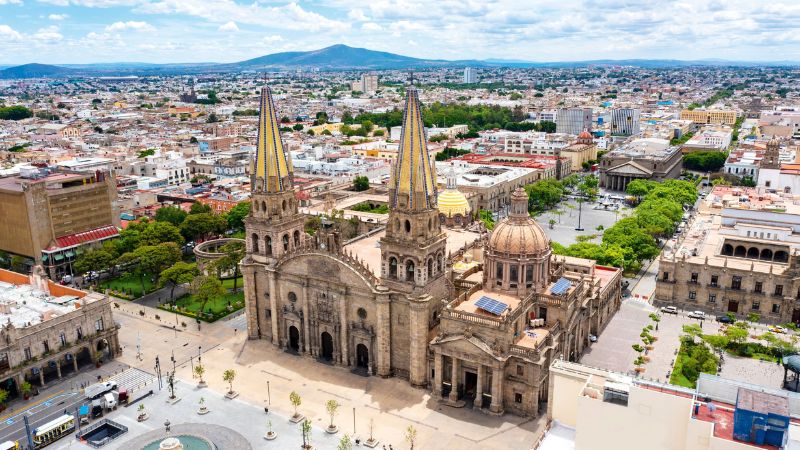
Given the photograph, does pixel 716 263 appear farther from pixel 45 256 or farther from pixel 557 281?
pixel 45 256

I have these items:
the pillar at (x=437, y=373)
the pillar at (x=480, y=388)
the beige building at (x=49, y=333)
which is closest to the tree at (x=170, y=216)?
the beige building at (x=49, y=333)

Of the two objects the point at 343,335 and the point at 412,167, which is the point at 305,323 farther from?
the point at 412,167

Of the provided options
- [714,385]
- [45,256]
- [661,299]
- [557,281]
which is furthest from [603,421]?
[45,256]

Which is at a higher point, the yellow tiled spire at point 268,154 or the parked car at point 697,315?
the yellow tiled spire at point 268,154

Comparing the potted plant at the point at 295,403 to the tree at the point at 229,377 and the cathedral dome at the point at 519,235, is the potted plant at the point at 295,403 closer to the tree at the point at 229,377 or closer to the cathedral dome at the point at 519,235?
the tree at the point at 229,377

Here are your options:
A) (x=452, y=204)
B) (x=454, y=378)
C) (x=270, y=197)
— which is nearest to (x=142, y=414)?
(x=270, y=197)

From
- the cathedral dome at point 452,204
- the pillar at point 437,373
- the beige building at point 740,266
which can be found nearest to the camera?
the pillar at point 437,373
